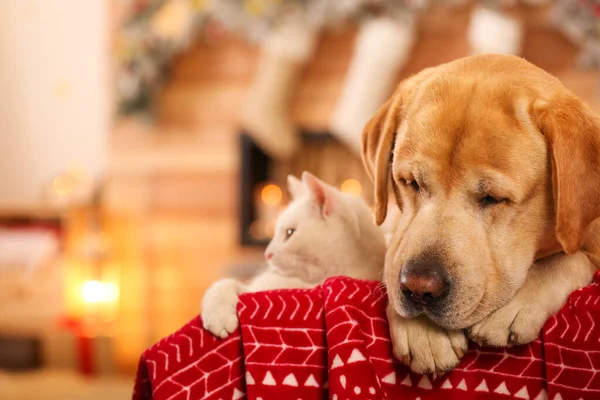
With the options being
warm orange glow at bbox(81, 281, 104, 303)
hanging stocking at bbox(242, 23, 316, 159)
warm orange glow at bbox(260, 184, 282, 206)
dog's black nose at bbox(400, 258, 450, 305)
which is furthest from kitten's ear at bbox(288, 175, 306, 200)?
warm orange glow at bbox(81, 281, 104, 303)

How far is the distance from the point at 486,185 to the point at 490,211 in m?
0.05

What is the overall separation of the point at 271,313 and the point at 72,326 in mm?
3279

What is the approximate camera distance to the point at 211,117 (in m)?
3.91

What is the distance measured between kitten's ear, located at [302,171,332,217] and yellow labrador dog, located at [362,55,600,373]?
0.41 ft

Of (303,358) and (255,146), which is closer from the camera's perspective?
(303,358)

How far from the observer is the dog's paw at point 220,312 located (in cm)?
86

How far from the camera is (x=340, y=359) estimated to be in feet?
2.67

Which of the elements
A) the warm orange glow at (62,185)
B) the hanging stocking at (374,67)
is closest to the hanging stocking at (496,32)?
the hanging stocking at (374,67)

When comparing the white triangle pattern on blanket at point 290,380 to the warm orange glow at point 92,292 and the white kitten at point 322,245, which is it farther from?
the warm orange glow at point 92,292

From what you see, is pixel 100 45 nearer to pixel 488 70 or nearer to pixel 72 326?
pixel 72 326

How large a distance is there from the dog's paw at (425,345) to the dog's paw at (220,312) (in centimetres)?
22

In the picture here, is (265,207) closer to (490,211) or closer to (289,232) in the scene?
(289,232)

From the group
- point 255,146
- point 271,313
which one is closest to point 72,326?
point 255,146

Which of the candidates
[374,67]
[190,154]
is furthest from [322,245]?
[190,154]
